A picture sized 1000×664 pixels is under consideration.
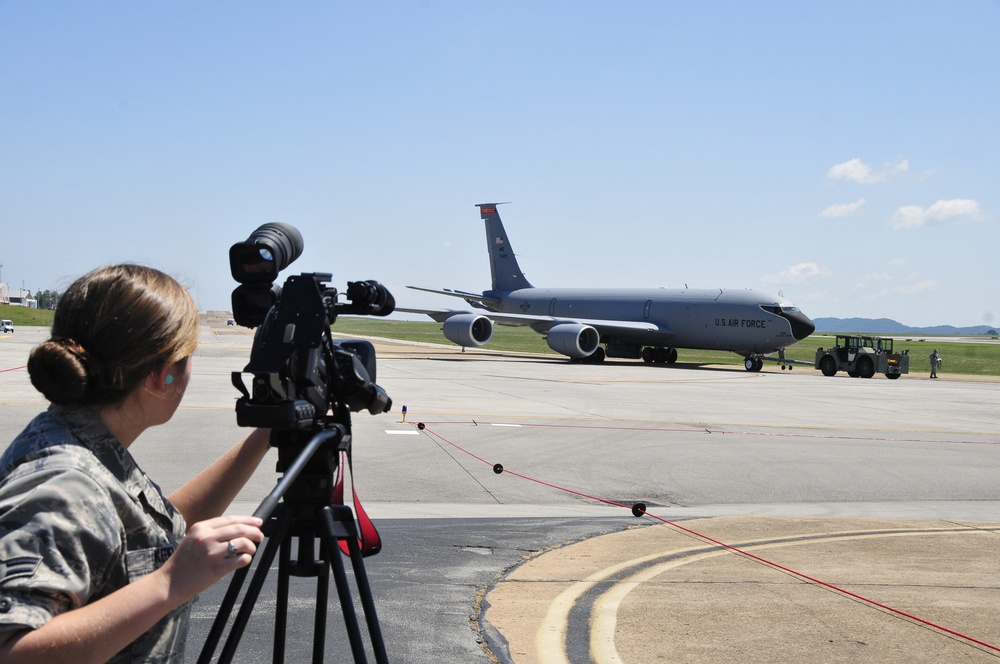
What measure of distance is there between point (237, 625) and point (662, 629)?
9.88 ft

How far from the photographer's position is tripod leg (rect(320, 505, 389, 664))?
2322 millimetres

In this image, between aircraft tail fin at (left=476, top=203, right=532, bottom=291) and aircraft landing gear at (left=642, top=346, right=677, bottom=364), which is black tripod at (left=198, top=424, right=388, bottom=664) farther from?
aircraft tail fin at (left=476, top=203, right=532, bottom=291)

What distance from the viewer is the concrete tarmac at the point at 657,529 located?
4699mm

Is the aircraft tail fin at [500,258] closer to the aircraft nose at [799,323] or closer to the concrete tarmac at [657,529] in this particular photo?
the aircraft nose at [799,323]

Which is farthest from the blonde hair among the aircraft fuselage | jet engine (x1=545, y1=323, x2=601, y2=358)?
jet engine (x1=545, y1=323, x2=601, y2=358)

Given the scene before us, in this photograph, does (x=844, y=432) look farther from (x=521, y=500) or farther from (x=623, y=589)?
(x=623, y=589)

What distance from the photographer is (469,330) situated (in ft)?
116

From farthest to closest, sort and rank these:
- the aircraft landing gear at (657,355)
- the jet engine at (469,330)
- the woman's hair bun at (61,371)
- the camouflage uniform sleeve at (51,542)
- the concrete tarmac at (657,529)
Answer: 1. the aircraft landing gear at (657,355)
2. the jet engine at (469,330)
3. the concrete tarmac at (657,529)
4. the woman's hair bun at (61,371)
5. the camouflage uniform sleeve at (51,542)

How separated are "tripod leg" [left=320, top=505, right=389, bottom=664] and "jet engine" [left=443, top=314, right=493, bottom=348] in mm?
32707

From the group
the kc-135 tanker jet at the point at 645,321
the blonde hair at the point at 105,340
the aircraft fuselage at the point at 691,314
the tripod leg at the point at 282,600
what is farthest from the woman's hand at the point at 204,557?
the aircraft fuselage at the point at 691,314

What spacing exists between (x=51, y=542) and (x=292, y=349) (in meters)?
0.73

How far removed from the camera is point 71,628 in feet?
5.31

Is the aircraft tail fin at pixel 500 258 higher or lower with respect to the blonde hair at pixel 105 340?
higher

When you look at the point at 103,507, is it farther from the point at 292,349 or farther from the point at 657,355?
the point at 657,355
